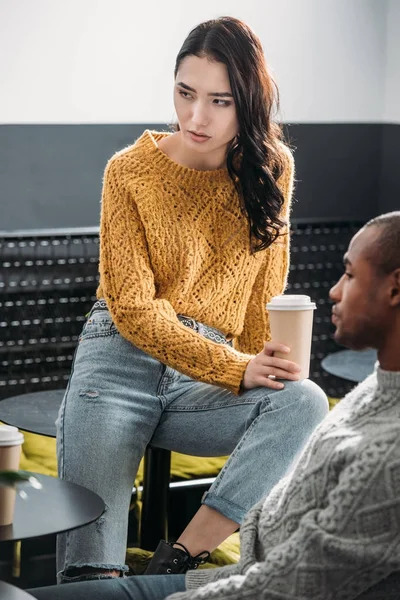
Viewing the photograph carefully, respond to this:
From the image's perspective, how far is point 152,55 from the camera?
157 inches

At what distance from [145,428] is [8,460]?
59 cm

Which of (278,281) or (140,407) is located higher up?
(278,281)

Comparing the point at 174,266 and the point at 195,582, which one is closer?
the point at 195,582

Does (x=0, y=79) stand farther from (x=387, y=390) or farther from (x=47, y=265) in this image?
(x=387, y=390)

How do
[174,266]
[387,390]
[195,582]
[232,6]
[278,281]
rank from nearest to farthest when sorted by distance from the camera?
[387,390] → [195,582] → [174,266] → [278,281] → [232,6]

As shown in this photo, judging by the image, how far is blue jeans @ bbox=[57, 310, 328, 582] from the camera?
6.59 ft

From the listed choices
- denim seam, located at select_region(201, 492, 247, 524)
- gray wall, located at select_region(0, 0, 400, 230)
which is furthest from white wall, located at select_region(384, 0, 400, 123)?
denim seam, located at select_region(201, 492, 247, 524)

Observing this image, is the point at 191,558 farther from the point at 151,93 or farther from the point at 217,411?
the point at 151,93

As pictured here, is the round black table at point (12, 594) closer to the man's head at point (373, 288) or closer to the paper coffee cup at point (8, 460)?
the paper coffee cup at point (8, 460)

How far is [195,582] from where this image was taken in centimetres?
151

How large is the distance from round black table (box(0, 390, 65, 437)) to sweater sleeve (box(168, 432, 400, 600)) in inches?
44.9

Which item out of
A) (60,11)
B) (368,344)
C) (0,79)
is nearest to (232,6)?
(60,11)

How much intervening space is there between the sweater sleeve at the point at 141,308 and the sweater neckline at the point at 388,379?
2.40 ft

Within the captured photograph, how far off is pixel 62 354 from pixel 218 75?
5.94 ft
